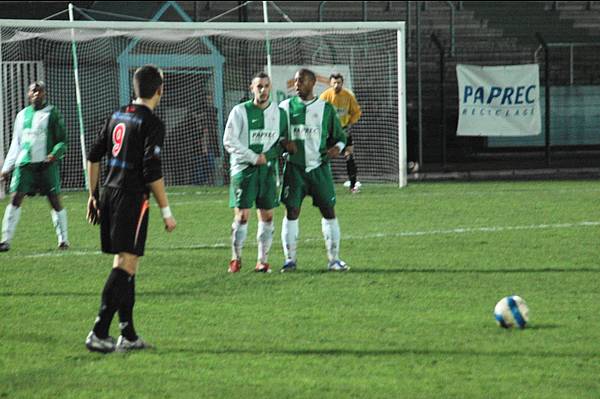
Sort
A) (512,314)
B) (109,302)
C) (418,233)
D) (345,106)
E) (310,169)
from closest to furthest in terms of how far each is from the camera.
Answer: (109,302), (512,314), (310,169), (418,233), (345,106)

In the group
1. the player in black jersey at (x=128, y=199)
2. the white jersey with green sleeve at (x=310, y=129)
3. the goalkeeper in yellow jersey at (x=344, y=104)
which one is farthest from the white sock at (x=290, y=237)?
the goalkeeper in yellow jersey at (x=344, y=104)

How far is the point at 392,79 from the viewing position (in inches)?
1017

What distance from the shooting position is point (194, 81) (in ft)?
81.5

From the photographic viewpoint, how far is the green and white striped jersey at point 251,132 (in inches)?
476

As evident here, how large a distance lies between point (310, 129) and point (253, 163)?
0.69 m

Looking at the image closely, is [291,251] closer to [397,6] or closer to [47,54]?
[47,54]

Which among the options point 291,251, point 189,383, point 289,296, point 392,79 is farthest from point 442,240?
point 392,79

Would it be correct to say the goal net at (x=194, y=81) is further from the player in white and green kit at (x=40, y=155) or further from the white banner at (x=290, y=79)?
the player in white and green kit at (x=40, y=155)

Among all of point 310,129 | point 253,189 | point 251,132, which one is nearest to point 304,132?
point 310,129

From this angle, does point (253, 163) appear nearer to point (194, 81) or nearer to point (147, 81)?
point (147, 81)

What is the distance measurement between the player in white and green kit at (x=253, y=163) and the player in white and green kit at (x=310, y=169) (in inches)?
5.2

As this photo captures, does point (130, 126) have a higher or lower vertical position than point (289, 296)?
higher

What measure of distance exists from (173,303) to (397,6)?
23.9 m

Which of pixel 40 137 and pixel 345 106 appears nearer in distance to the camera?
pixel 40 137
